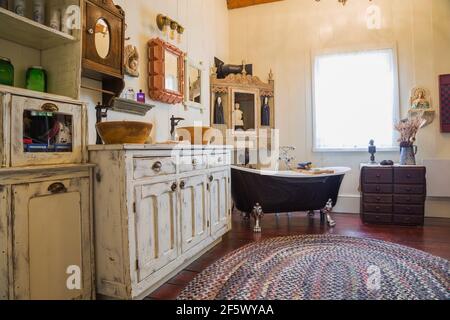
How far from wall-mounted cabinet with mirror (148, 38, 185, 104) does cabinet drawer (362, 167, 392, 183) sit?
2.36 meters

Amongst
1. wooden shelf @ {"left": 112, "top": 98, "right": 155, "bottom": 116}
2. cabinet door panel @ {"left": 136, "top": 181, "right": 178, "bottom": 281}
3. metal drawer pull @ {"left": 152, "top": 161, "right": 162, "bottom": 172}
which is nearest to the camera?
cabinet door panel @ {"left": 136, "top": 181, "right": 178, "bottom": 281}

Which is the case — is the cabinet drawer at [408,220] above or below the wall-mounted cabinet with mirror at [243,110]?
below

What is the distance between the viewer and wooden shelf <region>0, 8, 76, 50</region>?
4.27ft

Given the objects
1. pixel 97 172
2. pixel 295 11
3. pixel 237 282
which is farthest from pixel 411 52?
pixel 97 172

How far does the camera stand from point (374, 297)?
5.48 feet

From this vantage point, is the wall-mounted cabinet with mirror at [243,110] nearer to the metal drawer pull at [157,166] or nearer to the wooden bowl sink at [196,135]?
the wooden bowl sink at [196,135]

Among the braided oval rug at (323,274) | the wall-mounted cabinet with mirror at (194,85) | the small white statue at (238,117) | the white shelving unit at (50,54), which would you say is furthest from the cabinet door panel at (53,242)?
the small white statue at (238,117)

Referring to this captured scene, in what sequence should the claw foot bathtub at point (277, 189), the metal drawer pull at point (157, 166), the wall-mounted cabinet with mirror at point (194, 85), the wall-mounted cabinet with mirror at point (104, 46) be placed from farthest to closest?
the wall-mounted cabinet with mirror at point (194, 85) < the claw foot bathtub at point (277, 189) < the wall-mounted cabinet with mirror at point (104, 46) < the metal drawer pull at point (157, 166)

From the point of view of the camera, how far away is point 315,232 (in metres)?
3.06

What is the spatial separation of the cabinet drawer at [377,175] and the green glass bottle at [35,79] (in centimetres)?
336

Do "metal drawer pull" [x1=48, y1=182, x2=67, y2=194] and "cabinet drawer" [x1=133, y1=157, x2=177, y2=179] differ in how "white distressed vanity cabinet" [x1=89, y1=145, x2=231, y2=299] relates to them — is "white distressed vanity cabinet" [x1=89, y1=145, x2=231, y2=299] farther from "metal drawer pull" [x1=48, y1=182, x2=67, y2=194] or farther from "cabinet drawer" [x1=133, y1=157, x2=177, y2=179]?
"metal drawer pull" [x1=48, y1=182, x2=67, y2=194]

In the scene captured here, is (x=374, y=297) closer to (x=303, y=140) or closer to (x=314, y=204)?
(x=314, y=204)

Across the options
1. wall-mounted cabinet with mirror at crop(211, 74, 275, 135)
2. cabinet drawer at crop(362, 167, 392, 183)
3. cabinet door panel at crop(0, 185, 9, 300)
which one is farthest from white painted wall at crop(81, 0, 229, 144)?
cabinet drawer at crop(362, 167, 392, 183)

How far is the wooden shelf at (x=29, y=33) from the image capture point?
130cm
